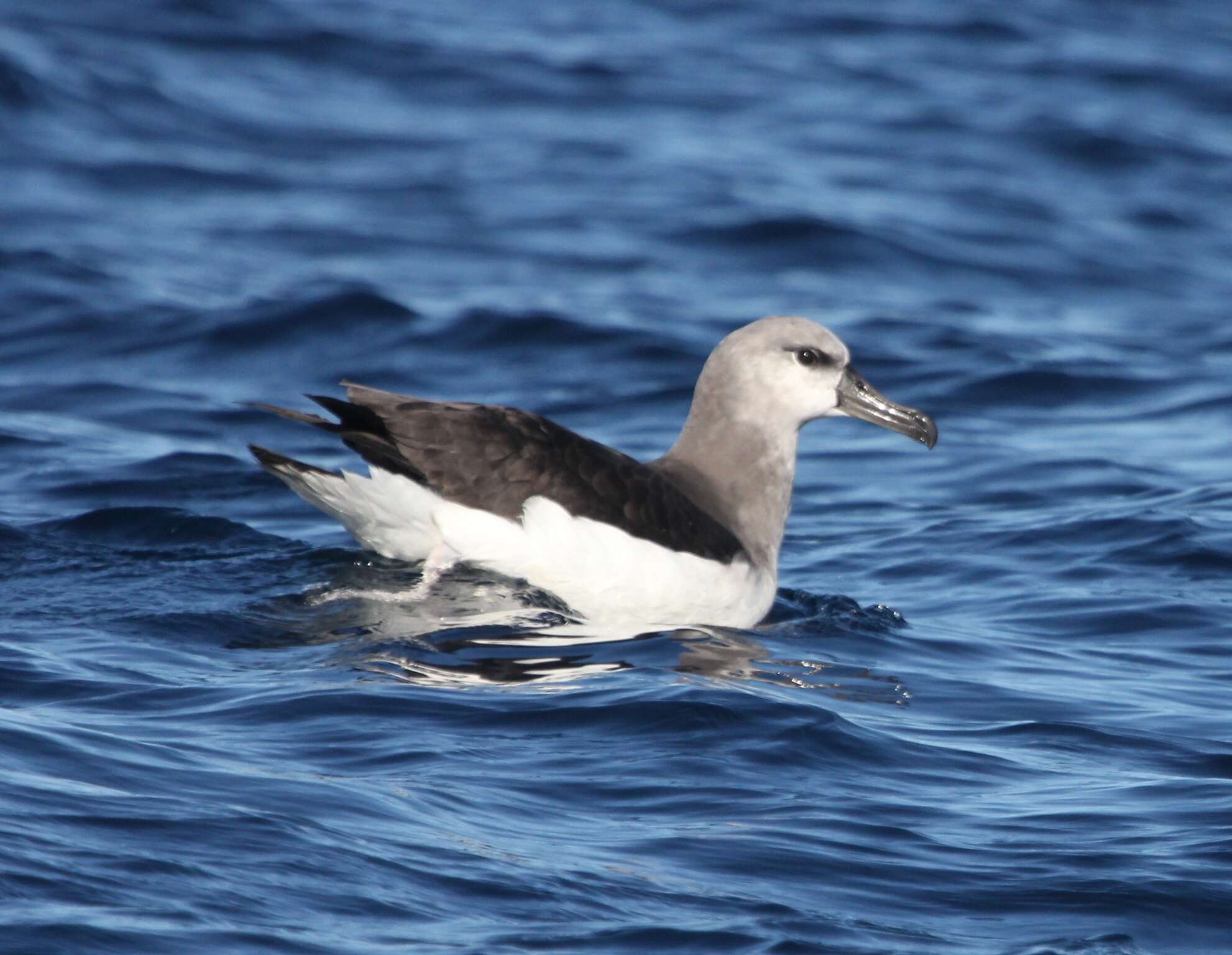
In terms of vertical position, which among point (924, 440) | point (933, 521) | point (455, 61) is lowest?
point (933, 521)

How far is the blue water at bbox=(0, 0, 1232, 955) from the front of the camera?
5742 mm

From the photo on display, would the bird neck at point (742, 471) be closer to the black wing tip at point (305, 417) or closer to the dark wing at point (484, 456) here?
the dark wing at point (484, 456)

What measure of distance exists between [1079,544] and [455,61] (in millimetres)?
13386

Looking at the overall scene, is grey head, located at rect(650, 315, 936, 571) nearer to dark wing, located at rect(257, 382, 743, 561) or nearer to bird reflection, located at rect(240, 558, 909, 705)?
bird reflection, located at rect(240, 558, 909, 705)

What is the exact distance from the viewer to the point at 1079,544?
11.2 m

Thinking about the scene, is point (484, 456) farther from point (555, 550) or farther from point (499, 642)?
point (499, 642)

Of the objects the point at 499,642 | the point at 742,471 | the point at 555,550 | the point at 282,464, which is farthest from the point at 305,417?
the point at 742,471

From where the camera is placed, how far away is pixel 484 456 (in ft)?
28.3

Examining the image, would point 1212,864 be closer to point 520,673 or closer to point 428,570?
point 520,673

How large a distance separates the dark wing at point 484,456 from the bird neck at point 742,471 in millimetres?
1028

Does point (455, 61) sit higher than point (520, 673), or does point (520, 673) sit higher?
point (455, 61)

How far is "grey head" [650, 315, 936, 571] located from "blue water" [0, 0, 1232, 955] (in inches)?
24.5

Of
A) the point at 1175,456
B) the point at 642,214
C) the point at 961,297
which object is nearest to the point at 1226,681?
the point at 1175,456

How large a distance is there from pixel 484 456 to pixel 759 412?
6.14 feet
